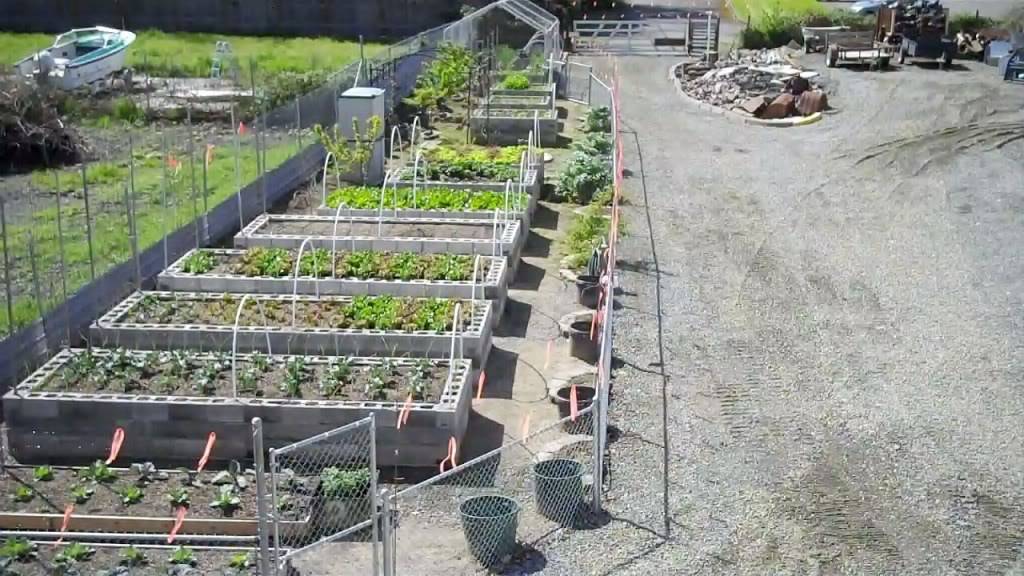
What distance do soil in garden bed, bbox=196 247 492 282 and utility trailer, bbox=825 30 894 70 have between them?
2372cm

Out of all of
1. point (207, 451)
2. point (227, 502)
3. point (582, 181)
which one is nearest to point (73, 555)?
point (227, 502)

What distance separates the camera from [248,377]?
11195 mm

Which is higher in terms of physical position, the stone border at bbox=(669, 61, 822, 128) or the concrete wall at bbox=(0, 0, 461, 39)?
the concrete wall at bbox=(0, 0, 461, 39)

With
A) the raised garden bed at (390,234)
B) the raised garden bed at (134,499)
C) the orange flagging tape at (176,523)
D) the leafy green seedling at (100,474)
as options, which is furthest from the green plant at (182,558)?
the raised garden bed at (390,234)

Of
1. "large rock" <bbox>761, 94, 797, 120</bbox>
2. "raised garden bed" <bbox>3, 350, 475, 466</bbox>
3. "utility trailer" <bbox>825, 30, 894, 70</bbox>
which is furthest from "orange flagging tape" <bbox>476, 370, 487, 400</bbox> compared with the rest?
"utility trailer" <bbox>825, 30, 894, 70</bbox>

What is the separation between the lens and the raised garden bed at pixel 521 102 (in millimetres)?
26516

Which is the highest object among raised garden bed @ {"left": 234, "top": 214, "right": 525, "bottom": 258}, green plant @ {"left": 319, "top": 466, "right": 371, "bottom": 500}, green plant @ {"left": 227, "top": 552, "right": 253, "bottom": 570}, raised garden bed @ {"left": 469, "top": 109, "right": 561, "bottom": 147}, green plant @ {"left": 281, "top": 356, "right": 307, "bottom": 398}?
raised garden bed @ {"left": 469, "top": 109, "right": 561, "bottom": 147}

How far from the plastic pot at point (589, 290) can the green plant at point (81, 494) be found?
7.17 meters

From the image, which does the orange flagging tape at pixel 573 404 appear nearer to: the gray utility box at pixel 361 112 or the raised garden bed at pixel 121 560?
the raised garden bed at pixel 121 560

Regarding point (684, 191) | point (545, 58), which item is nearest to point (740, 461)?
point (684, 191)

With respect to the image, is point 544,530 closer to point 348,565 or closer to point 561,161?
point 348,565

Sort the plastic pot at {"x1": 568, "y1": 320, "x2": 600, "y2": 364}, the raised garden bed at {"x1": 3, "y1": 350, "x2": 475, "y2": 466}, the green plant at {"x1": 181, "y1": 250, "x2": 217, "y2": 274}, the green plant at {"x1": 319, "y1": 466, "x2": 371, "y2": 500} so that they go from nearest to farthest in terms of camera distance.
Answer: the green plant at {"x1": 319, "y1": 466, "x2": 371, "y2": 500} → the raised garden bed at {"x1": 3, "y1": 350, "x2": 475, "y2": 466} → the plastic pot at {"x1": 568, "y1": 320, "x2": 600, "y2": 364} → the green plant at {"x1": 181, "y1": 250, "x2": 217, "y2": 274}

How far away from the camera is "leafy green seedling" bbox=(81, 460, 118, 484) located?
979cm

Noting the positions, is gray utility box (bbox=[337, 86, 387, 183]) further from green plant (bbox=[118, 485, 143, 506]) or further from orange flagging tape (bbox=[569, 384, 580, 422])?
green plant (bbox=[118, 485, 143, 506])
